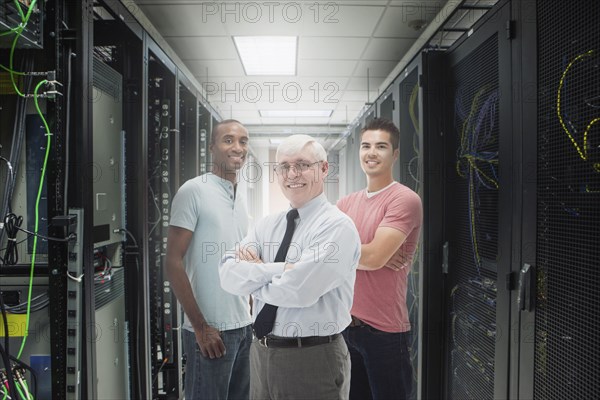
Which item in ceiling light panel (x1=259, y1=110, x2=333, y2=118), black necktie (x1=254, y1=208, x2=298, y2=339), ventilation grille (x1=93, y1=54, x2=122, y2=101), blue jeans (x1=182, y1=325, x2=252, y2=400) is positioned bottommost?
blue jeans (x1=182, y1=325, x2=252, y2=400)

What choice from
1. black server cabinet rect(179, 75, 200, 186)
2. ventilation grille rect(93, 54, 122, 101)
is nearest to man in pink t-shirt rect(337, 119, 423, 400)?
black server cabinet rect(179, 75, 200, 186)

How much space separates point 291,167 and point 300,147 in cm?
9

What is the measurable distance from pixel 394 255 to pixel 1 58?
1844 millimetres

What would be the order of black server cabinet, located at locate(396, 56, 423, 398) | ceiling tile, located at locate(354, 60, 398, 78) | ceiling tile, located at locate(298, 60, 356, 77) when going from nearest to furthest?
black server cabinet, located at locate(396, 56, 423, 398), ceiling tile, located at locate(298, 60, 356, 77), ceiling tile, located at locate(354, 60, 398, 78)

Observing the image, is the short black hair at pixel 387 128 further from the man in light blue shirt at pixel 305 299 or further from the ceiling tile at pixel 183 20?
the ceiling tile at pixel 183 20

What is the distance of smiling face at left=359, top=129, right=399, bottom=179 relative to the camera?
6.39 ft

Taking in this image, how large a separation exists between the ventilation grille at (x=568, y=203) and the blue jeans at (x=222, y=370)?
1.25m

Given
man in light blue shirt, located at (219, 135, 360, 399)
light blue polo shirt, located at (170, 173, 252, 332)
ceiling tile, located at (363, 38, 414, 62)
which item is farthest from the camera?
ceiling tile, located at (363, 38, 414, 62)

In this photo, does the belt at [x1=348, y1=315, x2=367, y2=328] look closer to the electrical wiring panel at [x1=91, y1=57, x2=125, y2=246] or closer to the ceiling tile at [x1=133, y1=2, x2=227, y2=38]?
the electrical wiring panel at [x1=91, y1=57, x2=125, y2=246]

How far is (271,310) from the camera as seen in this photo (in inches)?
52.3

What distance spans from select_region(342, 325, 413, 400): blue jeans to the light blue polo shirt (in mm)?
575

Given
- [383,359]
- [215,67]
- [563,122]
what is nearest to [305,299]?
[383,359]

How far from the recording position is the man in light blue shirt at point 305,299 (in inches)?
49.2

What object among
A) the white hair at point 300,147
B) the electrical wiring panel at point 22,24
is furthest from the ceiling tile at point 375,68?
the electrical wiring panel at point 22,24
